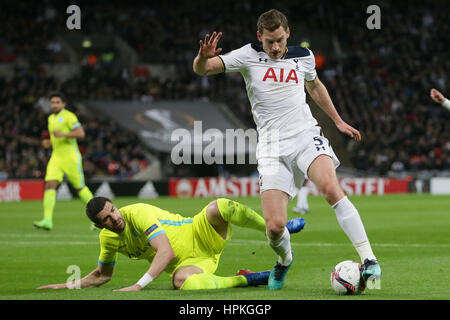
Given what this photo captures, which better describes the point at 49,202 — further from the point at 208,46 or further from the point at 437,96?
the point at 437,96

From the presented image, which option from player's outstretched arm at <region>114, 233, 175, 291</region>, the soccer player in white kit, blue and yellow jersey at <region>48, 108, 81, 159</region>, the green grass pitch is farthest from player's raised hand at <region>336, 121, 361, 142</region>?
blue and yellow jersey at <region>48, 108, 81, 159</region>

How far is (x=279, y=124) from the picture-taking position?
7.05 m

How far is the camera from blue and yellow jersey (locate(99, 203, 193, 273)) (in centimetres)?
699

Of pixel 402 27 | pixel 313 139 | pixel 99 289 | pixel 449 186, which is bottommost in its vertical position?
pixel 449 186

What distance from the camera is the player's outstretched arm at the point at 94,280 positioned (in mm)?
7180

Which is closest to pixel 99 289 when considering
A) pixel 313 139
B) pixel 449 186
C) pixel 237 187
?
pixel 313 139

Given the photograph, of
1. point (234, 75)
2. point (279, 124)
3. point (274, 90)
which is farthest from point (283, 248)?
point (234, 75)

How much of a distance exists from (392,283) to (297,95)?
1942 millimetres

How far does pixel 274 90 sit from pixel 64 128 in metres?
7.98

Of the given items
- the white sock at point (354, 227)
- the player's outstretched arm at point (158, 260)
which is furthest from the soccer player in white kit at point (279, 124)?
the player's outstretched arm at point (158, 260)

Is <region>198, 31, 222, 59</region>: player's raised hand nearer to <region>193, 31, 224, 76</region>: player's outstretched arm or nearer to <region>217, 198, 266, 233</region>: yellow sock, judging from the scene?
<region>193, 31, 224, 76</region>: player's outstretched arm

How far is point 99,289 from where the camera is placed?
23.1 feet

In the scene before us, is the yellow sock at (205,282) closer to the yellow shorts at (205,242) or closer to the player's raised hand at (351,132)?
the yellow shorts at (205,242)
